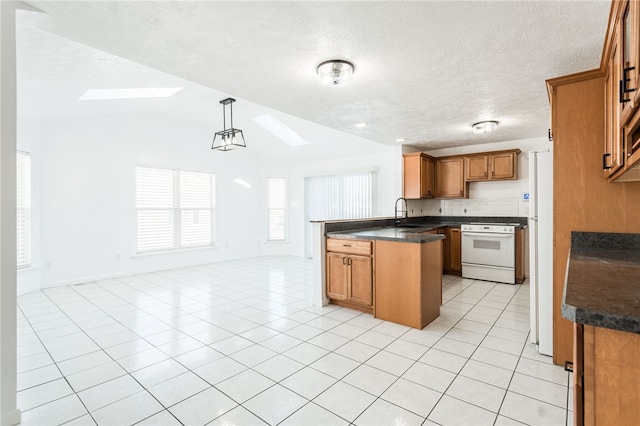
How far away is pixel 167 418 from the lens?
1.89 m

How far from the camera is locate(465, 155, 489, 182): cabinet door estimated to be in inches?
226

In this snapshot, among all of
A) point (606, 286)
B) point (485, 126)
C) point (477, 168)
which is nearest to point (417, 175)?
point (477, 168)

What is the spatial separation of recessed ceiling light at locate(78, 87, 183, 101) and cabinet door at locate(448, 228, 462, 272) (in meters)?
5.27

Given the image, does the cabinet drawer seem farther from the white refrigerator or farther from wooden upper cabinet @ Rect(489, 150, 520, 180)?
wooden upper cabinet @ Rect(489, 150, 520, 180)

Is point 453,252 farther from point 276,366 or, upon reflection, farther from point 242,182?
point 242,182

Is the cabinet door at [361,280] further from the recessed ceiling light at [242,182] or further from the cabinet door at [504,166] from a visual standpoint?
the recessed ceiling light at [242,182]

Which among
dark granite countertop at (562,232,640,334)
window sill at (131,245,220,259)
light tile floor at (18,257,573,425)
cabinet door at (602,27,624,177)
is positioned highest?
cabinet door at (602,27,624,177)

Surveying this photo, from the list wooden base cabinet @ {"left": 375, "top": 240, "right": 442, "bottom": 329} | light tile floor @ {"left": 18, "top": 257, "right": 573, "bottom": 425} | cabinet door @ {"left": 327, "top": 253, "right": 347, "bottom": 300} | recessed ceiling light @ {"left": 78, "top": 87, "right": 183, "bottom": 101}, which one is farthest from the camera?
recessed ceiling light @ {"left": 78, "top": 87, "right": 183, "bottom": 101}

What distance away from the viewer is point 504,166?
5.57 m

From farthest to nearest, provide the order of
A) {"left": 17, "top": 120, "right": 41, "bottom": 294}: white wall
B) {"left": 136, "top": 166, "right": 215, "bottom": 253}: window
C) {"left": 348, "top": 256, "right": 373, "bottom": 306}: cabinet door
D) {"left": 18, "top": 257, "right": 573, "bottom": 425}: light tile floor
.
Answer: {"left": 136, "top": 166, "right": 215, "bottom": 253}: window → {"left": 17, "top": 120, "right": 41, "bottom": 294}: white wall → {"left": 348, "top": 256, "right": 373, "bottom": 306}: cabinet door → {"left": 18, "top": 257, "right": 573, "bottom": 425}: light tile floor

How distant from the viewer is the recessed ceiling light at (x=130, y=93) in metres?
4.63

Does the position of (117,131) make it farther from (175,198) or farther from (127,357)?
(127,357)

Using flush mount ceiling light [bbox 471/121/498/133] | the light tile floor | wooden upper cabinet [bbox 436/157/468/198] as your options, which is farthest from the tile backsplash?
the light tile floor

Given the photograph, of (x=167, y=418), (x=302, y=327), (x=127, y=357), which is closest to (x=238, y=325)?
(x=302, y=327)
